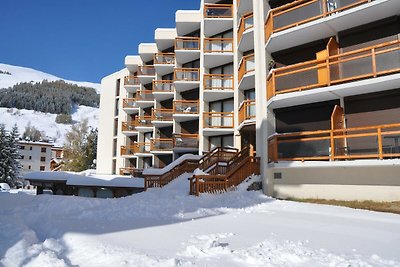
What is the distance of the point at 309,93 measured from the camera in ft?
49.8

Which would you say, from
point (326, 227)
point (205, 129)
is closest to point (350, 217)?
point (326, 227)

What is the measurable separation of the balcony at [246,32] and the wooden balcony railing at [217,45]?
3912 mm

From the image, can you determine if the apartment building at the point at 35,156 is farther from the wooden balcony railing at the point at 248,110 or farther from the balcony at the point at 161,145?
the wooden balcony railing at the point at 248,110

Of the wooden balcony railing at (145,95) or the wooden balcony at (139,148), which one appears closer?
the wooden balcony at (139,148)

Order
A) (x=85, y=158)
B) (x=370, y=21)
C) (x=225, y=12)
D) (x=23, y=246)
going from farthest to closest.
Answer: (x=85, y=158) → (x=225, y=12) → (x=370, y=21) → (x=23, y=246)

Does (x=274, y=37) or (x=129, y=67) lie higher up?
(x=129, y=67)

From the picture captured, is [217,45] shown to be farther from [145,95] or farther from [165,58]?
[145,95]

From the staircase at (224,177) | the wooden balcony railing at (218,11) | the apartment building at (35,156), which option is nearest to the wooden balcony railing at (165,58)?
the wooden balcony railing at (218,11)

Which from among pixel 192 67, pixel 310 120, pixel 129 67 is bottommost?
pixel 310 120

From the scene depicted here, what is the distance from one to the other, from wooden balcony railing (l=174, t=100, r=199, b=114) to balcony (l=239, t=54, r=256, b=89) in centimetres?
738

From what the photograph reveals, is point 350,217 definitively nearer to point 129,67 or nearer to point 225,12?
point 225,12

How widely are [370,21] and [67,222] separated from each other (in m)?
15.5

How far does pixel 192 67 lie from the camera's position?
3391cm

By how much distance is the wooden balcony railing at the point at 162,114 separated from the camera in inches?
1339
